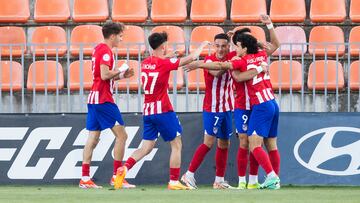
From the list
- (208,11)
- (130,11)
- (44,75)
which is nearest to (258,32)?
(208,11)

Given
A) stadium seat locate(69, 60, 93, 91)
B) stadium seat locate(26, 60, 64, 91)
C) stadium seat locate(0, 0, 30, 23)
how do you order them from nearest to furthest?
stadium seat locate(26, 60, 64, 91)
stadium seat locate(69, 60, 93, 91)
stadium seat locate(0, 0, 30, 23)

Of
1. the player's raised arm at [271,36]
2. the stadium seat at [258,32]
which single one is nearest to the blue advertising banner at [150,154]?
the player's raised arm at [271,36]

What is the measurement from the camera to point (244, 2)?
19141 millimetres

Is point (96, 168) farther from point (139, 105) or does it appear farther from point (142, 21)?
point (142, 21)

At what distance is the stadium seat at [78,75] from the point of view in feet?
54.3

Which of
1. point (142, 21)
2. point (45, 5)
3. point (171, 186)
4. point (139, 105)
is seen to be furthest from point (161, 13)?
point (171, 186)

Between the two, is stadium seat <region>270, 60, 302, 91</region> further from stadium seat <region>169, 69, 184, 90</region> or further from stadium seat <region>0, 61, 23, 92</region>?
stadium seat <region>0, 61, 23, 92</region>

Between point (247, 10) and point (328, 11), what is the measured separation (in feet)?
4.33

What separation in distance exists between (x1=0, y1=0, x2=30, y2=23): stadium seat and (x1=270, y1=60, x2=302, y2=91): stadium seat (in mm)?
4964

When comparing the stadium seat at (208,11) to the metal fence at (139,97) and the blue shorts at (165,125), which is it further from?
the blue shorts at (165,125)

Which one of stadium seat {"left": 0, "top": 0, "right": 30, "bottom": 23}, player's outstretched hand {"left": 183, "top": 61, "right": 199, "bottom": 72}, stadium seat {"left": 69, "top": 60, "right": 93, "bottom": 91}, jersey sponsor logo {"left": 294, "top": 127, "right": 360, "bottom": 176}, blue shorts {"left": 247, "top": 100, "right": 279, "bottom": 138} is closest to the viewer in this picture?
player's outstretched hand {"left": 183, "top": 61, "right": 199, "bottom": 72}

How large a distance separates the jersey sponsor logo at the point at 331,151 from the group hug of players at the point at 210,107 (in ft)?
2.66

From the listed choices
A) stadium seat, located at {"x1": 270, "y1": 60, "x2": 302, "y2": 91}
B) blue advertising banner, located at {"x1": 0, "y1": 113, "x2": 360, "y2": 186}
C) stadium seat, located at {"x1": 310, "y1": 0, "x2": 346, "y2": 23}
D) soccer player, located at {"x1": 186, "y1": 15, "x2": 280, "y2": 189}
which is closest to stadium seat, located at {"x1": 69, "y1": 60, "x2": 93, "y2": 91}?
blue advertising banner, located at {"x1": 0, "y1": 113, "x2": 360, "y2": 186}

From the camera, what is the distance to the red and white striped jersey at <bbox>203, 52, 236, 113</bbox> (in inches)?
591
